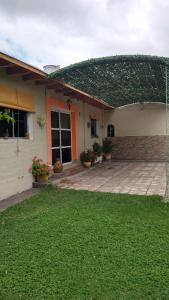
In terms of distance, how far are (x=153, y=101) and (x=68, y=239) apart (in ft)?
37.6

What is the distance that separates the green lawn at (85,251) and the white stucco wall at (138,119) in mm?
9536

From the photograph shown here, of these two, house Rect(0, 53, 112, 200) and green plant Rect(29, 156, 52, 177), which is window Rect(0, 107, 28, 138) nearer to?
house Rect(0, 53, 112, 200)

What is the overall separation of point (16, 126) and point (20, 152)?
692 mm

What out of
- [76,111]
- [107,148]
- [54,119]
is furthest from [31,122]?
[107,148]

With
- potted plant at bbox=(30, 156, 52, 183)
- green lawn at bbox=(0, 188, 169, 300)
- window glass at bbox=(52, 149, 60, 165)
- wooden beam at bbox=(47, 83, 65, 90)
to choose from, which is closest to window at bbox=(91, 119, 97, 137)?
window glass at bbox=(52, 149, 60, 165)

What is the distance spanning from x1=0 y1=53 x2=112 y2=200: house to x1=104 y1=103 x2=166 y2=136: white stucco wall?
4.52 meters

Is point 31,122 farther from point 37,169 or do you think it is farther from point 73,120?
point 73,120

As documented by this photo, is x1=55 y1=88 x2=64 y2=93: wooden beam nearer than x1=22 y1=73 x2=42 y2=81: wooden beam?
No

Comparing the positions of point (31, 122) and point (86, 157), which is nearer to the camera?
point (31, 122)

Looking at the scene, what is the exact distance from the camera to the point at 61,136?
31.6 ft

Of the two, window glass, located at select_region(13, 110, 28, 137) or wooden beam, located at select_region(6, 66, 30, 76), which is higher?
wooden beam, located at select_region(6, 66, 30, 76)

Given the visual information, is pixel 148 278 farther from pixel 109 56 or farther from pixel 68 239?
pixel 109 56

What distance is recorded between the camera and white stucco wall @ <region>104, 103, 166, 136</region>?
1426 centimetres

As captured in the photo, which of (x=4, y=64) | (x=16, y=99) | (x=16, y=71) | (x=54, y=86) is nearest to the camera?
(x=4, y=64)
